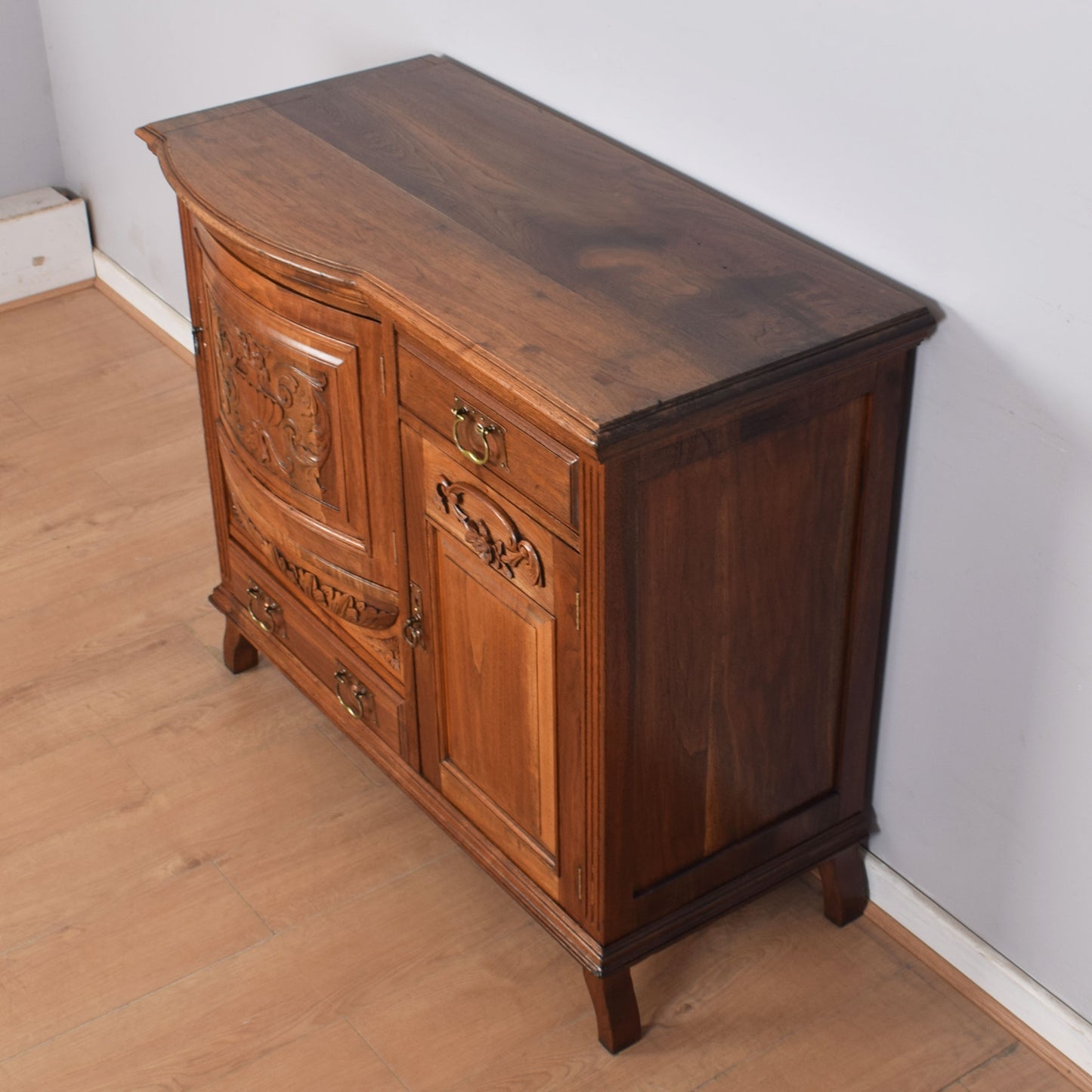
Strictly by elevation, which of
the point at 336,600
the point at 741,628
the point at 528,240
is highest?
the point at 528,240

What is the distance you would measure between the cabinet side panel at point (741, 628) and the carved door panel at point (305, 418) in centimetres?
40

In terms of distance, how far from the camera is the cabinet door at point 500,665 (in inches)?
62.6

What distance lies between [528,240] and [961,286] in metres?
0.48

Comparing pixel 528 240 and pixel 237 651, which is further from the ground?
pixel 528 240

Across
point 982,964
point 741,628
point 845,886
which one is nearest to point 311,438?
point 741,628

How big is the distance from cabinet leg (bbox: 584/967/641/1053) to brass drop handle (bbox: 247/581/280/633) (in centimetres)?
75

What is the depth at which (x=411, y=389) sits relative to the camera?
1658mm

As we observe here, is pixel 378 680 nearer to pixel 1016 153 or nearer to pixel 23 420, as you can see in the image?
pixel 1016 153

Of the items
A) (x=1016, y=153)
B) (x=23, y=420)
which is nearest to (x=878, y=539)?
(x=1016, y=153)

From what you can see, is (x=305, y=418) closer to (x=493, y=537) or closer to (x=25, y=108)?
(x=493, y=537)

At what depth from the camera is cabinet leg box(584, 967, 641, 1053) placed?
179cm

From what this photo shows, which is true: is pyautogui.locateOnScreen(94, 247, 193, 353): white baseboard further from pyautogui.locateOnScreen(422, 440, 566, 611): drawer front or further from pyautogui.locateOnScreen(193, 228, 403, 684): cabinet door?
pyautogui.locateOnScreen(422, 440, 566, 611): drawer front

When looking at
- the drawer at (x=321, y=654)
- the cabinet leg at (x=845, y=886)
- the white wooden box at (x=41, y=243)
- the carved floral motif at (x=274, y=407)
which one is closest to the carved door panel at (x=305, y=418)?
the carved floral motif at (x=274, y=407)

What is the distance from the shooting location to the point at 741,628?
5.37ft
